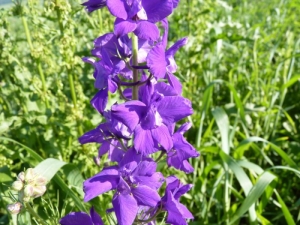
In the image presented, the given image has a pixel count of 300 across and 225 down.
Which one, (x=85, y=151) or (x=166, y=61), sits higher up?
(x=166, y=61)

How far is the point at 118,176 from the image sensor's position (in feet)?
3.73

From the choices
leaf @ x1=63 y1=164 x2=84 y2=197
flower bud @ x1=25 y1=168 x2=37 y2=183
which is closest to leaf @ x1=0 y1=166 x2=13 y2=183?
leaf @ x1=63 y1=164 x2=84 y2=197

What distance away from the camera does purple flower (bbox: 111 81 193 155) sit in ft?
3.64

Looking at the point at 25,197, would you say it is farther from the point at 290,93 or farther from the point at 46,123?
the point at 290,93

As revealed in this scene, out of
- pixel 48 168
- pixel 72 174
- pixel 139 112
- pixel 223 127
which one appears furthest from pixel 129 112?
pixel 223 127

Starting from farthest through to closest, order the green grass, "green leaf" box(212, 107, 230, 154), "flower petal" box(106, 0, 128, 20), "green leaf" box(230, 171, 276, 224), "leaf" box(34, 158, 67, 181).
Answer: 1. "green leaf" box(212, 107, 230, 154)
2. the green grass
3. "green leaf" box(230, 171, 276, 224)
4. "leaf" box(34, 158, 67, 181)
5. "flower petal" box(106, 0, 128, 20)

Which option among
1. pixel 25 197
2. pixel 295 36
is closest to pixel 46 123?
pixel 25 197

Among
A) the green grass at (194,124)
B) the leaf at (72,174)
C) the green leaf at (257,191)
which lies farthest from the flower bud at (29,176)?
the green leaf at (257,191)

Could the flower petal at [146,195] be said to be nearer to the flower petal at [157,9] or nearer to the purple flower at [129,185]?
the purple flower at [129,185]

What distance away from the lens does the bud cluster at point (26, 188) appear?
3.94 feet

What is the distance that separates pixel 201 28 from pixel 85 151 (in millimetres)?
1545

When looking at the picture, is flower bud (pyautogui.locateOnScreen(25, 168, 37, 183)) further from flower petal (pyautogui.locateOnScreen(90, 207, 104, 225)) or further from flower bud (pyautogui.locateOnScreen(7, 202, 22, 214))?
flower petal (pyautogui.locateOnScreen(90, 207, 104, 225))

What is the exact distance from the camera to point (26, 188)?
1203mm

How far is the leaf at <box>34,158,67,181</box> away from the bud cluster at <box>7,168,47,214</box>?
0.33 metres
